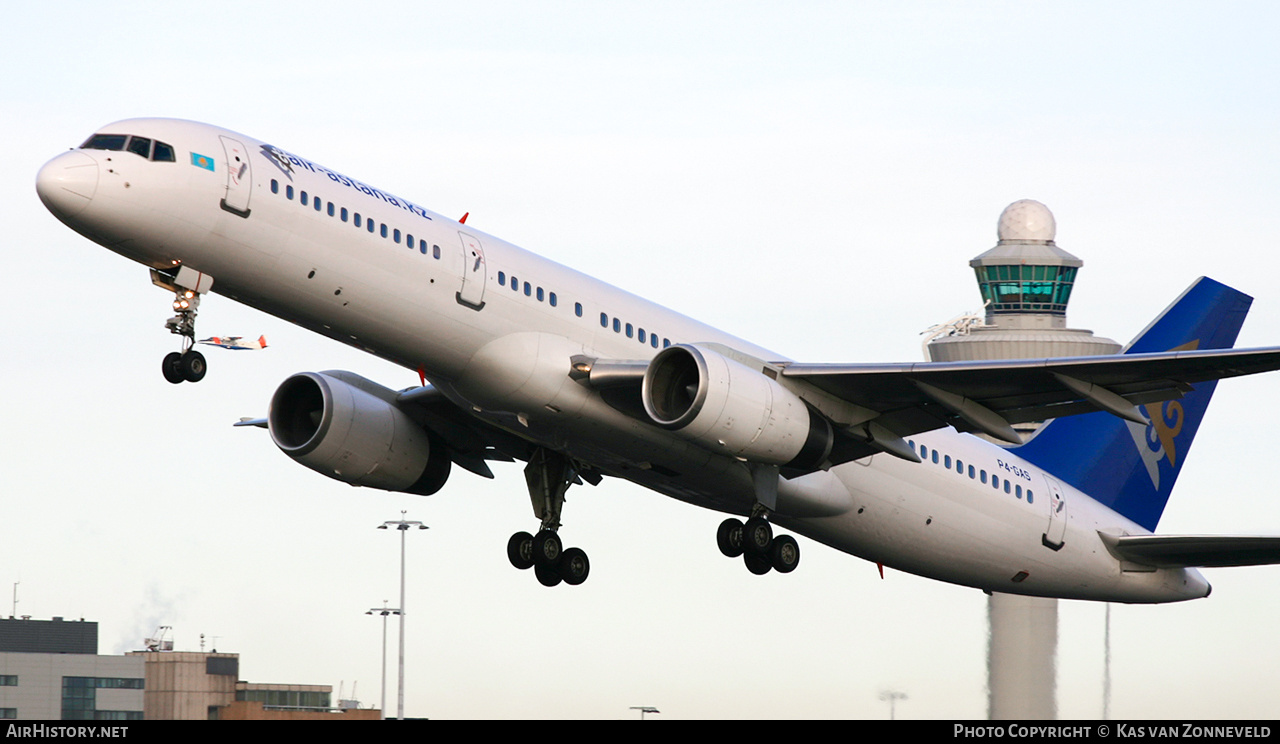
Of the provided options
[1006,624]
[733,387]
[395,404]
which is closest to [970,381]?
[733,387]

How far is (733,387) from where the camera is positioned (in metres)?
29.0

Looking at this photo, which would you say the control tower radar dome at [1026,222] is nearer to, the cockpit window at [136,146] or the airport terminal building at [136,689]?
the airport terminal building at [136,689]

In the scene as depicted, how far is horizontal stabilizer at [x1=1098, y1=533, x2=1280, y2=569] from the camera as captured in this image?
3469 cm

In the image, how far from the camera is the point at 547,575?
114 ft

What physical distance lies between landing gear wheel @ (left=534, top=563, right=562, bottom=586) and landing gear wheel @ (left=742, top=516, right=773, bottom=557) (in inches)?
170

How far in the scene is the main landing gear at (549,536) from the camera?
34.8 meters

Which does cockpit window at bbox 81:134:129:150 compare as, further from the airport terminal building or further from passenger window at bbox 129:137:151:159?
the airport terminal building

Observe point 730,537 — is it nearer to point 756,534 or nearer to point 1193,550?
point 756,534

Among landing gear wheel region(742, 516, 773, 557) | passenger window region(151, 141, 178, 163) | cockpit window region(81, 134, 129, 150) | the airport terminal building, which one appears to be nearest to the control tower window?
the airport terminal building

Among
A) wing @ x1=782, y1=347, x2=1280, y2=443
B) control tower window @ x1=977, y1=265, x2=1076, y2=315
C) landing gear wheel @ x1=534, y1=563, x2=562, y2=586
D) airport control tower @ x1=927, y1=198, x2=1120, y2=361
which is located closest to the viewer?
wing @ x1=782, y1=347, x2=1280, y2=443

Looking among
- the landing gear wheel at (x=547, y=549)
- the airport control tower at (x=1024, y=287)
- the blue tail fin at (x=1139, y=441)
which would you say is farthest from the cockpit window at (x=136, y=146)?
the airport control tower at (x=1024, y=287)

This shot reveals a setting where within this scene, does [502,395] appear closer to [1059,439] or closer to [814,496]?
[814,496]

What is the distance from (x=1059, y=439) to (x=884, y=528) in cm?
669

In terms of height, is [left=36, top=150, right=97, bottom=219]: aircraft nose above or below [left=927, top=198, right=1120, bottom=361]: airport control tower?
below
